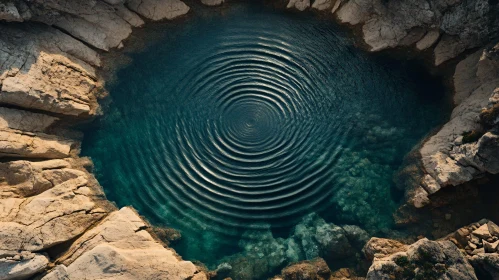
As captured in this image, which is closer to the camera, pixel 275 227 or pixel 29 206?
pixel 29 206

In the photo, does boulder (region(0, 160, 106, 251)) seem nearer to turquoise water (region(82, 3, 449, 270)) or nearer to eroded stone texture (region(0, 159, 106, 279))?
eroded stone texture (region(0, 159, 106, 279))

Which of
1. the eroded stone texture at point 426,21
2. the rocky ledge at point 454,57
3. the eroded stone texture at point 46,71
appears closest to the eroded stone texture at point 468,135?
the rocky ledge at point 454,57

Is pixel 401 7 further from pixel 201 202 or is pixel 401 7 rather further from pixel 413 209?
pixel 201 202

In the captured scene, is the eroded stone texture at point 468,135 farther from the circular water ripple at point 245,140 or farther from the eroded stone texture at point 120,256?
the eroded stone texture at point 120,256

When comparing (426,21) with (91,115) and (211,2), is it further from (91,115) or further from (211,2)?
(91,115)

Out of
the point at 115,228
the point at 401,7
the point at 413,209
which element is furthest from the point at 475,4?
the point at 115,228
